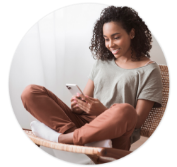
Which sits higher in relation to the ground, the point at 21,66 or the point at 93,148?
the point at 21,66

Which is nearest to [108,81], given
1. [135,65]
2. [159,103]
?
[135,65]

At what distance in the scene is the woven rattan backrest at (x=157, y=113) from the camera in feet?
3.76

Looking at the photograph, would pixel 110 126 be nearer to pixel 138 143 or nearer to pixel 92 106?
pixel 92 106

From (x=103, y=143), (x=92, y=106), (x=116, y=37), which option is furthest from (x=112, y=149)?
(x=116, y=37)

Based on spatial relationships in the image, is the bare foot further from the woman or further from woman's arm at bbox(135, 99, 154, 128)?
woman's arm at bbox(135, 99, 154, 128)

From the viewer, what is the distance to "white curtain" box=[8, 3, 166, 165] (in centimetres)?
113

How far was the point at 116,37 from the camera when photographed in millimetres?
1060

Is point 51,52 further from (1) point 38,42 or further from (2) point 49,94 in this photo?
(2) point 49,94

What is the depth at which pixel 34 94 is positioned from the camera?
1040mm

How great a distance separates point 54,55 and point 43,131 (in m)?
0.38

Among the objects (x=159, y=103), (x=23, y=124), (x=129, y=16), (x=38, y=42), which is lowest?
(x=23, y=124)

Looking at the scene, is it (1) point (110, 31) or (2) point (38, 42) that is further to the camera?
(2) point (38, 42)

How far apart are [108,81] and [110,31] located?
0.79 feet

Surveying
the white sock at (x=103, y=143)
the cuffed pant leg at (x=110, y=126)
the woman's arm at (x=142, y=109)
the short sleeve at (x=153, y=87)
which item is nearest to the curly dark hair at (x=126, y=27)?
the short sleeve at (x=153, y=87)
